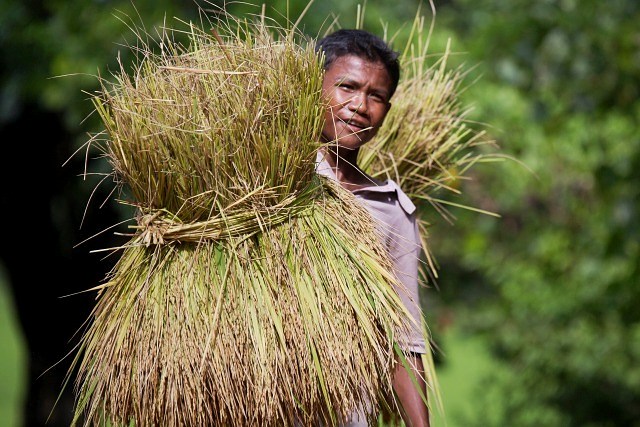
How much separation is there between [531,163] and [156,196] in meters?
4.29

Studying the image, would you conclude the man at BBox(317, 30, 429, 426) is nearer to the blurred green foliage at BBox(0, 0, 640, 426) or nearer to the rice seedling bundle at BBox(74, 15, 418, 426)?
the rice seedling bundle at BBox(74, 15, 418, 426)

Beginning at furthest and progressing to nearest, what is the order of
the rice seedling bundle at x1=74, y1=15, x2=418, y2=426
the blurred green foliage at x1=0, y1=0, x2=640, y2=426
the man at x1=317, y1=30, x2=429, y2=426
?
the blurred green foliage at x1=0, y1=0, x2=640, y2=426
the man at x1=317, y1=30, x2=429, y2=426
the rice seedling bundle at x1=74, y1=15, x2=418, y2=426

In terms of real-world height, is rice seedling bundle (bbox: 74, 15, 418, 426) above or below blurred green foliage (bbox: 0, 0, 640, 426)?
above

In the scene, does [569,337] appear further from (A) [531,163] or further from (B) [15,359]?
(B) [15,359]

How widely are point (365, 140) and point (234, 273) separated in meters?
0.48

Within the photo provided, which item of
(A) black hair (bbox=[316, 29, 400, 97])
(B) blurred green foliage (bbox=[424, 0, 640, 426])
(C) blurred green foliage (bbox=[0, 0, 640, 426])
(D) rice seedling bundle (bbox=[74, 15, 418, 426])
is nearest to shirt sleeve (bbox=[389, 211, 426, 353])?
(D) rice seedling bundle (bbox=[74, 15, 418, 426])

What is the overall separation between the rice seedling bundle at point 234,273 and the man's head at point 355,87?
0.52 feet

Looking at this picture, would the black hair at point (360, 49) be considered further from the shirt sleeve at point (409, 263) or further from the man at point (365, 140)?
the shirt sleeve at point (409, 263)

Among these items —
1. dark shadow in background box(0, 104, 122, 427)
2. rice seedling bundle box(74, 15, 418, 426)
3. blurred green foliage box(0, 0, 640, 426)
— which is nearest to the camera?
rice seedling bundle box(74, 15, 418, 426)

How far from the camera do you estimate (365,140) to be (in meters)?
A: 2.22

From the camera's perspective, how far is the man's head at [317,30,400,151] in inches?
85.2

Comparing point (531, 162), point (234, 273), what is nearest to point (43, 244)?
point (531, 162)

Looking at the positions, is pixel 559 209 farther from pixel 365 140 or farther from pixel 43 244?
pixel 365 140

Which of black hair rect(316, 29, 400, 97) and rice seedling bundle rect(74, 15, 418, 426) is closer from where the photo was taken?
rice seedling bundle rect(74, 15, 418, 426)
